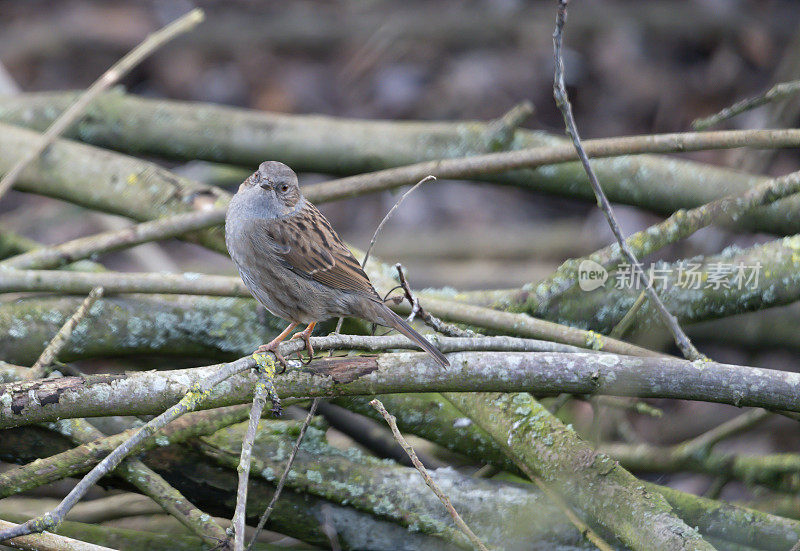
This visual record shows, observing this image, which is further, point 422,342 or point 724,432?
point 724,432

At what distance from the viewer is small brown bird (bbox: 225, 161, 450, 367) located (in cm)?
313

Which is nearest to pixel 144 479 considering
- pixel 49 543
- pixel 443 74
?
pixel 49 543

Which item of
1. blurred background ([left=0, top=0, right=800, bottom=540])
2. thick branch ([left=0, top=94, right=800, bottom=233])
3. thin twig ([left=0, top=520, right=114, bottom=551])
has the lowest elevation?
thin twig ([left=0, top=520, right=114, bottom=551])

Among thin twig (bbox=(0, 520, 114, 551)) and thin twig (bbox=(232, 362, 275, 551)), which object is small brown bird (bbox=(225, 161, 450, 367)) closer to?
thin twig (bbox=(232, 362, 275, 551))

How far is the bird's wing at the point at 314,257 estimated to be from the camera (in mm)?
3148

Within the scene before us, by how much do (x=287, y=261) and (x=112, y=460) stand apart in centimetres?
124

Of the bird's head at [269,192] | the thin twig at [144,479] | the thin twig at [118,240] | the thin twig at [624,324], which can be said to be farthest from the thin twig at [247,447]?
the thin twig at [624,324]

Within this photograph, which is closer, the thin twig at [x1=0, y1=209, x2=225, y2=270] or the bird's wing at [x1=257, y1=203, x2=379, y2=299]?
the bird's wing at [x1=257, y1=203, x2=379, y2=299]

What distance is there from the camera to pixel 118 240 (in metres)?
3.69

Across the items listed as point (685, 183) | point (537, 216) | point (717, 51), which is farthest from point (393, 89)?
point (685, 183)

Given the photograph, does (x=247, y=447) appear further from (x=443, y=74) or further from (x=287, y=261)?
(x=443, y=74)

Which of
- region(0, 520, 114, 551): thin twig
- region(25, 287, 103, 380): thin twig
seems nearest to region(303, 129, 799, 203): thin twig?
region(25, 287, 103, 380): thin twig

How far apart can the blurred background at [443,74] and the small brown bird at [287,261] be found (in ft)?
8.80

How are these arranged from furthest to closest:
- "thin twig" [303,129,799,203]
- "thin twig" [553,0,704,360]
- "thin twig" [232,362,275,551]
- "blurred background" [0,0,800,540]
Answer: "blurred background" [0,0,800,540], "thin twig" [303,129,799,203], "thin twig" [553,0,704,360], "thin twig" [232,362,275,551]
